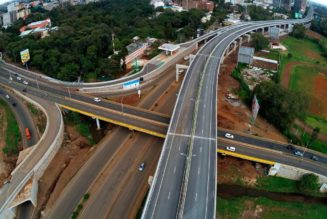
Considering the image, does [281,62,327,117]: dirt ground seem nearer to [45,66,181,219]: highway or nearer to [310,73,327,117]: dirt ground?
[310,73,327,117]: dirt ground

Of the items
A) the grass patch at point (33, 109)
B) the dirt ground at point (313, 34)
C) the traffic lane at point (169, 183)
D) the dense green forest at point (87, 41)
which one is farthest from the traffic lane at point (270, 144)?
the dirt ground at point (313, 34)

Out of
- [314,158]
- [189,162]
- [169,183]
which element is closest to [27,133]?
[169,183]

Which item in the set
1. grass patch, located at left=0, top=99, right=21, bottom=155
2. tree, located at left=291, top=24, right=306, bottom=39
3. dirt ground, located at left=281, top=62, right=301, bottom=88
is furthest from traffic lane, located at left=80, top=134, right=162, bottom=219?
tree, located at left=291, top=24, right=306, bottom=39

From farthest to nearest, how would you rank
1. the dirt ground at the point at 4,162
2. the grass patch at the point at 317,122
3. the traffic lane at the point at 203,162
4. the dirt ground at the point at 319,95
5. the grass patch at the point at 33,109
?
the dirt ground at the point at 319,95 → the grass patch at the point at 33,109 → the grass patch at the point at 317,122 → the dirt ground at the point at 4,162 → the traffic lane at the point at 203,162

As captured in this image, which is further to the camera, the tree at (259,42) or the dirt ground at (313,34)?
the dirt ground at (313,34)

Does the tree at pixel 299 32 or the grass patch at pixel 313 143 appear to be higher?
the tree at pixel 299 32

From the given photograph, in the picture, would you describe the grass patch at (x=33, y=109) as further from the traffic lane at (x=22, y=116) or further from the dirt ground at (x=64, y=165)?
the dirt ground at (x=64, y=165)

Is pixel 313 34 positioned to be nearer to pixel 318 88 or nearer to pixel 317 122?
pixel 318 88

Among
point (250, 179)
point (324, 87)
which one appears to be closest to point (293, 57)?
point (324, 87)
